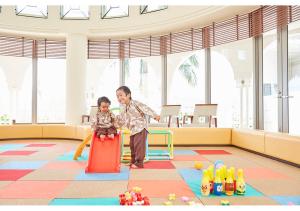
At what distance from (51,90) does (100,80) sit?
175 cm

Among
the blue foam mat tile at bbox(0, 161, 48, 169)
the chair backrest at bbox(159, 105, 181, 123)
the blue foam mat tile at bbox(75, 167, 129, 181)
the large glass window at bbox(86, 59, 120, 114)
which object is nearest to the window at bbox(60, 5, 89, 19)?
the large glass window at bbox(86, 59, 120, 114)

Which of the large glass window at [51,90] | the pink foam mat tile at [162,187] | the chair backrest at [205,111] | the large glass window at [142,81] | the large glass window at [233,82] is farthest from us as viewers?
the large glass window at [51,90]

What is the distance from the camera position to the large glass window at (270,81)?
7242 mm

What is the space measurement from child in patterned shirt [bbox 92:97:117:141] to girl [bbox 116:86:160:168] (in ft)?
0.59

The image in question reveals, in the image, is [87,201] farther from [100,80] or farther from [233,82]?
[100,80]

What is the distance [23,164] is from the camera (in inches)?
194

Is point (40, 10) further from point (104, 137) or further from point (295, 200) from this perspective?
point (295, 200)

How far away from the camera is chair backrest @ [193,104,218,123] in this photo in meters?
8.09

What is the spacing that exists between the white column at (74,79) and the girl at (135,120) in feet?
17.4

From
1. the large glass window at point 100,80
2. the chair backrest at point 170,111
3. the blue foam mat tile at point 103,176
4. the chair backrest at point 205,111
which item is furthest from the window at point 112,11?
the blue foam mat tile at point 103,176

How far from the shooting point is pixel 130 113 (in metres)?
4.68

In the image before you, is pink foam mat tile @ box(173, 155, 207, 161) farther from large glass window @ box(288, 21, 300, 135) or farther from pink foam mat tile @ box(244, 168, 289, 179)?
large glass window @ box(288, 21, 300, 135)

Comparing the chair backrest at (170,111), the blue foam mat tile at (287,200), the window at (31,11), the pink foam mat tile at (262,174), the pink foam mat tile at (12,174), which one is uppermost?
the window at (31,11)

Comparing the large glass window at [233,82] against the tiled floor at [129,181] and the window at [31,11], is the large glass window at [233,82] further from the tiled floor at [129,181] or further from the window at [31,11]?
the window at [31,11]
